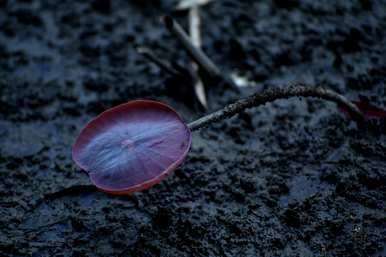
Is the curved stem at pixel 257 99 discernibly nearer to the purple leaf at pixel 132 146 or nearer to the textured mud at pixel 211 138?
the purple leaf at pixel 132 146

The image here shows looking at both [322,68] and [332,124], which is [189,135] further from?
[322,68]

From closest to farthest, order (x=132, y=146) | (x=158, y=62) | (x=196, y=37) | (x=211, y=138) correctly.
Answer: (x=132, y=146) < (x=211, y=138) < (x=158, y=62) < (x=196, y=37)

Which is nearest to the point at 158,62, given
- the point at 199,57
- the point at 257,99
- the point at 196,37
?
the point at 199,57

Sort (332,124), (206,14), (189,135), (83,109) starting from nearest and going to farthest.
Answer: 1. (189,135)
2. (332,124)
3. (83,109)
4. (206,14)

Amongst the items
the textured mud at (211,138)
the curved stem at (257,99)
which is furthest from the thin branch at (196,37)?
the curved stem at (257,99)

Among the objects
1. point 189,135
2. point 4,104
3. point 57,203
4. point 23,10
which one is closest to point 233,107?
point 189,135

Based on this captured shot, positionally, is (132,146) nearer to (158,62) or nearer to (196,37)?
(158,62)
